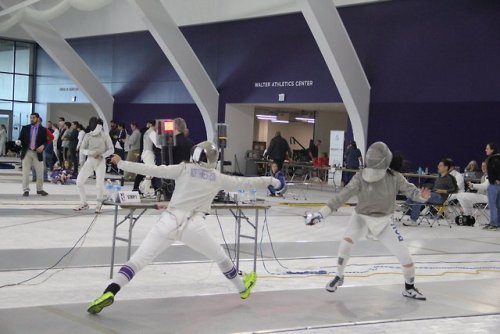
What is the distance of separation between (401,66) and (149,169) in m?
16.4

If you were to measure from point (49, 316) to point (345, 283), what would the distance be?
326cm

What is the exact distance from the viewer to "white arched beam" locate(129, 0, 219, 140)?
953 inches

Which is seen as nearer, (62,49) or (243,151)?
(243,151)

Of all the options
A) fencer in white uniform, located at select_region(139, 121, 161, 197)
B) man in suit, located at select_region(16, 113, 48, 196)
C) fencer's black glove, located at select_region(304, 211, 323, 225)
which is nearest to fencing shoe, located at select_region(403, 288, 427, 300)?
fencer's black glove, located at select_region(304, 211, 323, 225)

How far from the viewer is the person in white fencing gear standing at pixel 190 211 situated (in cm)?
593

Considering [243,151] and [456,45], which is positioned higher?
[456,45]

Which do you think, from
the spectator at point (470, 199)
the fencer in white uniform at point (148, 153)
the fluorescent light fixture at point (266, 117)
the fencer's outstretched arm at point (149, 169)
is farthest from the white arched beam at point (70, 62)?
the fencer's outstretched arm at point (149, 169)

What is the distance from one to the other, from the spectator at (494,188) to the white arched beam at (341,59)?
312 inches

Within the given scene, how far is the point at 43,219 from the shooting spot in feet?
37.2

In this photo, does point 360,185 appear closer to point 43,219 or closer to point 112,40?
point 43,219

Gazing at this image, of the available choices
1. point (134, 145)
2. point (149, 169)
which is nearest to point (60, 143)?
point (134, 145)

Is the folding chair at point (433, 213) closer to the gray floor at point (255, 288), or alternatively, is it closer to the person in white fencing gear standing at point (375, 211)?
the gray floor at point (255, 288)

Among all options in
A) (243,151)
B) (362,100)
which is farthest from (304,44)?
(243,151)

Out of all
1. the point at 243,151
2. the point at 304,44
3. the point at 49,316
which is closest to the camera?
the point at 49,316
